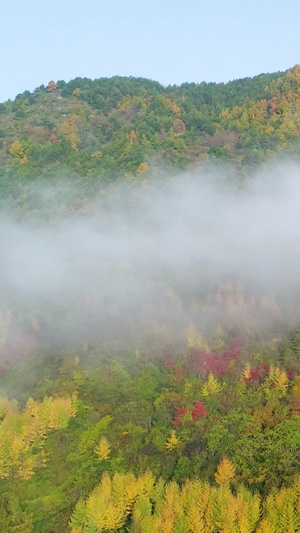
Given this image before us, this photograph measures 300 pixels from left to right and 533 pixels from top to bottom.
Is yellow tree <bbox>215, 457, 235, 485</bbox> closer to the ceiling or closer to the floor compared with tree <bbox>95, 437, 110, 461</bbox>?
closer to the ceiling

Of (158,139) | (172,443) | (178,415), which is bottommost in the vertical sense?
(172,443)

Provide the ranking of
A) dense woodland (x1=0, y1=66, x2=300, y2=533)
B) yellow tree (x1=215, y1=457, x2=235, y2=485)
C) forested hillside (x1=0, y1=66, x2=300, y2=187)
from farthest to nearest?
forested hillside (x1=0, y1=66, x2=300, y2=187) < yellow tree (x1=215, y1=457, x2=235, y2=485) < dense woodland (x1=0, y1=66, x2=300, y2=533)

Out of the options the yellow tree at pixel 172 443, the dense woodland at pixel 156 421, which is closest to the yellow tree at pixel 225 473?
the dense woodland at pixel 156 421

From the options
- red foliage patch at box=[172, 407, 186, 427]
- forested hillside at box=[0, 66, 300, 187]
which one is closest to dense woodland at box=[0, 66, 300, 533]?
red foliage patch at box=[172, 407, 186, 427]

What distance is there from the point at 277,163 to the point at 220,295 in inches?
2738

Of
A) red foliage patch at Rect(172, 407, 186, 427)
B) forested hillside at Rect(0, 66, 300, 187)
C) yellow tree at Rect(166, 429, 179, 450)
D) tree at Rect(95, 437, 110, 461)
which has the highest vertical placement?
forested hillside at Rect(0, 66, 300, 187)

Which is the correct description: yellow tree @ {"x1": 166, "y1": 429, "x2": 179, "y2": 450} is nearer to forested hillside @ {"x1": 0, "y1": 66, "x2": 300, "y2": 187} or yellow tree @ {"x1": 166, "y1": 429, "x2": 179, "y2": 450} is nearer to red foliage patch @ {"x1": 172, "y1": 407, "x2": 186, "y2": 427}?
red foliage patch @ {"x1": 172, "y1": 407, "x2": 186, "y2": 427}

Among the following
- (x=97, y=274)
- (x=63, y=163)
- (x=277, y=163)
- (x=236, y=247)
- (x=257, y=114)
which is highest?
(x=257, y=114)

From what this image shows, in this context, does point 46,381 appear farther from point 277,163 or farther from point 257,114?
point 257,114

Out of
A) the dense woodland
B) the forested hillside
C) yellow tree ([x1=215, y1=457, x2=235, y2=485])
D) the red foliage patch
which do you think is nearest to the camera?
the dense woodland

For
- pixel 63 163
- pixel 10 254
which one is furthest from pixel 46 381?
pixel 63 163

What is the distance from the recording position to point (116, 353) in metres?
92.9

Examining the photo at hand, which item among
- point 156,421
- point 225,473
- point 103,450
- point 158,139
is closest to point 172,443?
point 156,421

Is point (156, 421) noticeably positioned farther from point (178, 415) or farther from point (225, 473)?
point (225, 473)
